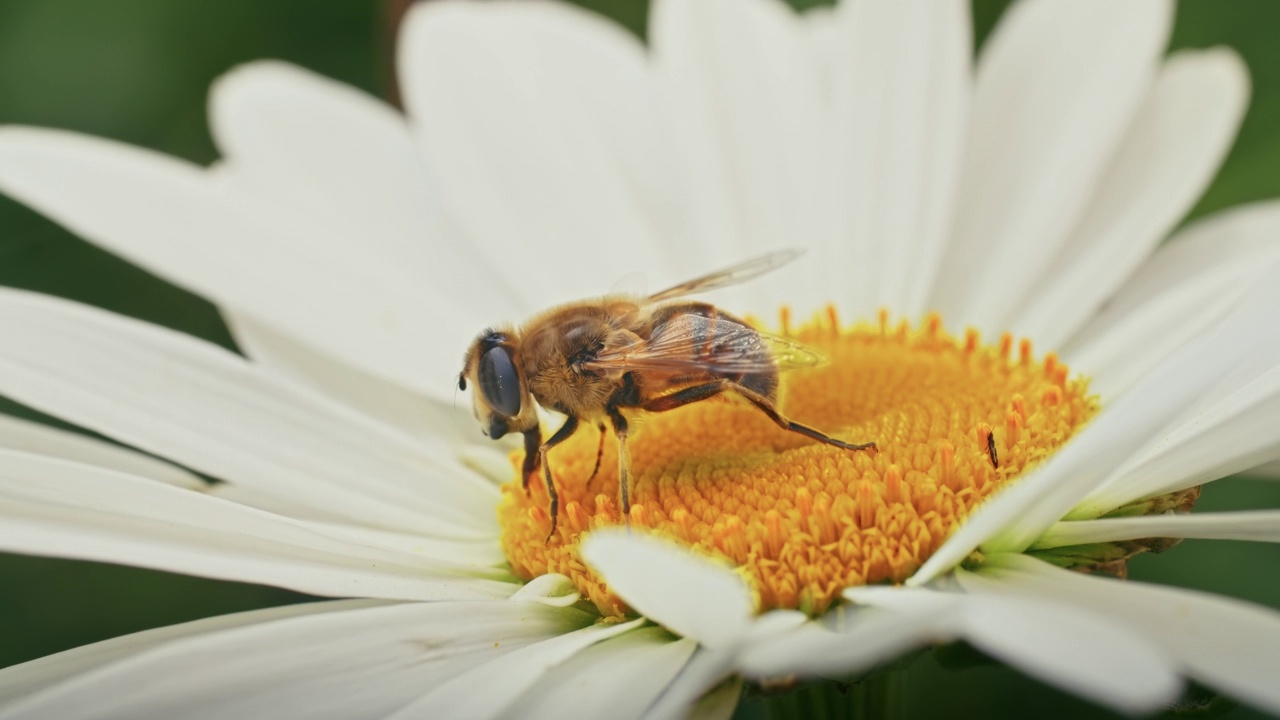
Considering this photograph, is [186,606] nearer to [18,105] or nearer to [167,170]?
[167,170]

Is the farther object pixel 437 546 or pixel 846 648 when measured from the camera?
pixel 437 546

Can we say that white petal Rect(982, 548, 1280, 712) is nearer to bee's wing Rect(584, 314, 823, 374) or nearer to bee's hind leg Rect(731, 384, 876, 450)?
bee's hind leg Rect(731, 384, 876, 450)

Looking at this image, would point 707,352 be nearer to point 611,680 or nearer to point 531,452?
point 531,452

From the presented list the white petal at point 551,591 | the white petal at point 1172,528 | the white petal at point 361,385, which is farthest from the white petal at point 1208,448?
the white petal at point 361,385

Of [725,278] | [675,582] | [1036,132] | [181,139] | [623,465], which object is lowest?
[675,582]

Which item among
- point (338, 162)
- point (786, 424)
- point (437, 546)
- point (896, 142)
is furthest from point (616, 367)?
point (338, 162)

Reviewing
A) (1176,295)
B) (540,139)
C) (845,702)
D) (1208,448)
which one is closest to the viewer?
(1208,448)

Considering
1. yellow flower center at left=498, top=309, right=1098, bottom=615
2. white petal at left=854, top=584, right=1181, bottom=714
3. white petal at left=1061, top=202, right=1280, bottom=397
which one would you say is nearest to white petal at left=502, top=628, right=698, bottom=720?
yellow flower center at left=498, top=309, right=1098, bottom=615
